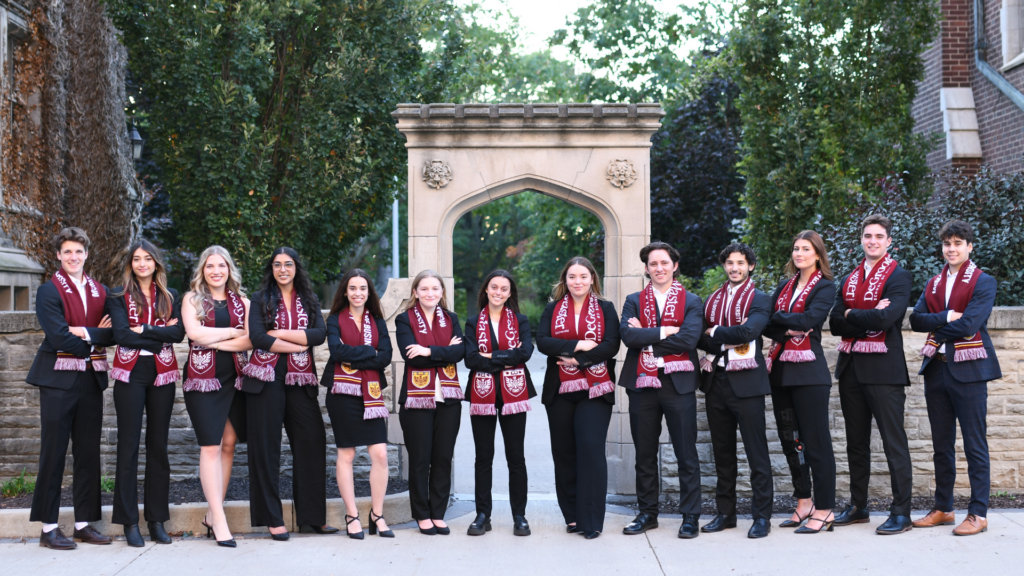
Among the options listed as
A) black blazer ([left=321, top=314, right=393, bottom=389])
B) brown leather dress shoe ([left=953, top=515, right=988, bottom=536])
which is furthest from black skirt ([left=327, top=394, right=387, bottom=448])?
brown leather dress shoe ([left=953, top=515, right=988, bottom=536])

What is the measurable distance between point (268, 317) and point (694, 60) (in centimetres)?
1782

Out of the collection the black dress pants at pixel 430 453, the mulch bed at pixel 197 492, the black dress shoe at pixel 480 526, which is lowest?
the black dress shoe at pixel 480 526

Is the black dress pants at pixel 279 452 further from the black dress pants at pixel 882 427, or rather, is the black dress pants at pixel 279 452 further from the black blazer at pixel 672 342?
the black dress pants at pixel 882 427

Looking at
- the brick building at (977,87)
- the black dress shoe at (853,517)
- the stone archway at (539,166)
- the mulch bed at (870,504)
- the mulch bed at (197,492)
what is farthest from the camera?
the brick building at (977,87)

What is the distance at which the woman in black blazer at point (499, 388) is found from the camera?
618 cm

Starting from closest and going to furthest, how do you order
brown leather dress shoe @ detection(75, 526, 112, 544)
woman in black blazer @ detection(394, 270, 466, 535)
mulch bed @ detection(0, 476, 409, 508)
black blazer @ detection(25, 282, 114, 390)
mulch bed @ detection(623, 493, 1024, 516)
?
black blazer @ detection(25, 282, 114, 390), brown leather dress shoe @ detection(75, 526, 112, 544), woman in black blazer @ detection(394, 270, 466, 535), mulch bed @ detection(0, 476, 409, 508), mulch bed @ detection(623, 493, 1024, 516)

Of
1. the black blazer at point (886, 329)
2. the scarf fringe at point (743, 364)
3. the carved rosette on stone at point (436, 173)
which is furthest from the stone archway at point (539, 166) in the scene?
the black blazer at point (886, 329)

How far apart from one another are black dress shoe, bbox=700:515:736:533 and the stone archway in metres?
1.44

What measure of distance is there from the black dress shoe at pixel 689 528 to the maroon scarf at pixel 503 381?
1.30 metres

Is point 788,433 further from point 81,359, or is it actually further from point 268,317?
point 81,359

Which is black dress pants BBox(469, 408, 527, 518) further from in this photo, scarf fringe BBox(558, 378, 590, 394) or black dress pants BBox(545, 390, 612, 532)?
scarf fringe BBox(558, 378, 590, 394)

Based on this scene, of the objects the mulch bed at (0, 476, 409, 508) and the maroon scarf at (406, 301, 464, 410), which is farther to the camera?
the mulch bed at (0, 476, 409, 508)

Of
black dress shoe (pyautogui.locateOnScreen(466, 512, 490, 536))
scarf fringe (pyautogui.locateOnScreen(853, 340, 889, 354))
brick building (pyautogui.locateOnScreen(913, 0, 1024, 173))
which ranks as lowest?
black dress shoe (pyautogui.locateOnScreen(466, 512, 490, 536))

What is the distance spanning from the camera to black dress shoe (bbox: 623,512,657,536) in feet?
20.1
